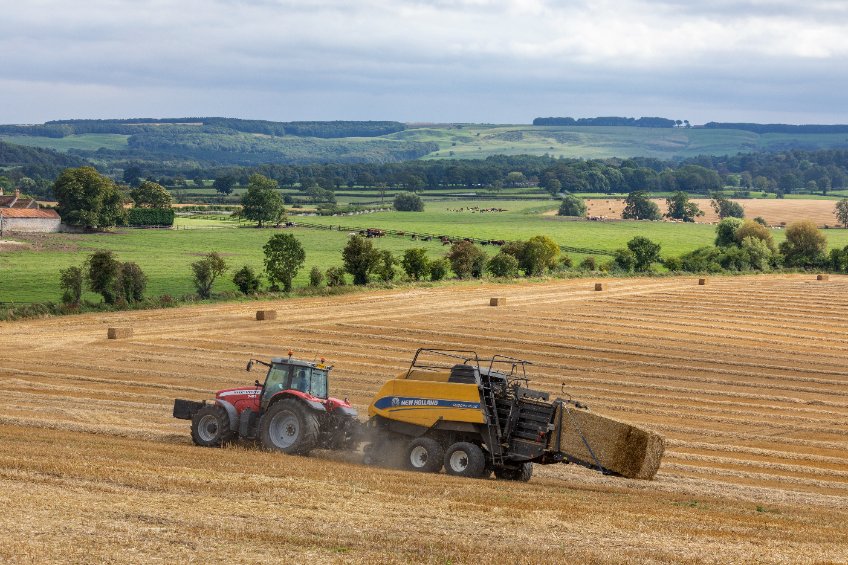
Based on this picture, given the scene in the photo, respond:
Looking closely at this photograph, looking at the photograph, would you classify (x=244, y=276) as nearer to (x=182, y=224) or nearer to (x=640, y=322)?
(x=640, y=322)

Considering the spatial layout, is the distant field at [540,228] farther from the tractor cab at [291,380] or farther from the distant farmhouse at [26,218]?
the tractor cab at [291,380]

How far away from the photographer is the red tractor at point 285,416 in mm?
22516

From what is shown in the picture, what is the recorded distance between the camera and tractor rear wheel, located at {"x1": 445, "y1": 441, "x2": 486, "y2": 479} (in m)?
21.7

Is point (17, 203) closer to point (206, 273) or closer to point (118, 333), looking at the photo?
point (206, 273)

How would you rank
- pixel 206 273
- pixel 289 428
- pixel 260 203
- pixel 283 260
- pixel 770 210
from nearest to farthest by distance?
pixel 289 428 < pixel 206 273 < pixel 283 260 < pixel 260 203 < pixel 770 210

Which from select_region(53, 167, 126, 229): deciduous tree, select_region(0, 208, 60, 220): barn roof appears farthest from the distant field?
select_region(0, 208, 60, 220): barn roof

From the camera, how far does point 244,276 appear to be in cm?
6844

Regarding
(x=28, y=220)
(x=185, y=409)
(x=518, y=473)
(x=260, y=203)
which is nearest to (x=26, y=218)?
(x=28, y=220)

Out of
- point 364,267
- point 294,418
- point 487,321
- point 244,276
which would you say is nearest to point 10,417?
point 294,418

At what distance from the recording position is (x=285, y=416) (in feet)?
74.8

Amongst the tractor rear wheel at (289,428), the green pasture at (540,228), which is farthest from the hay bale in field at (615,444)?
the green pasture at (540,228)

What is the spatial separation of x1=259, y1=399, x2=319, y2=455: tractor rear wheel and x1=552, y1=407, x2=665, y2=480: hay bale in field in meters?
5.20

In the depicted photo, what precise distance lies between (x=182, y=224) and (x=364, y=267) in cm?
6092

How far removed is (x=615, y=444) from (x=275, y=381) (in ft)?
23.2
